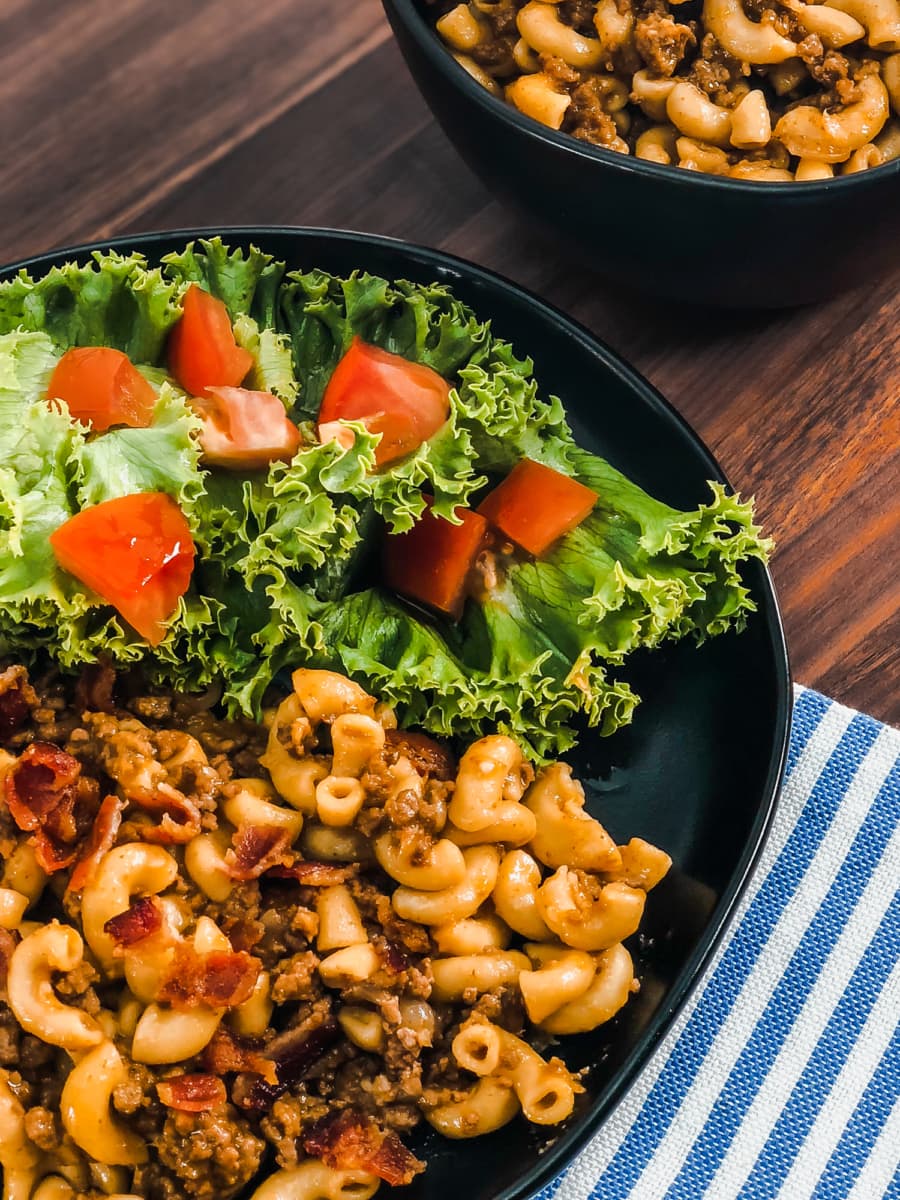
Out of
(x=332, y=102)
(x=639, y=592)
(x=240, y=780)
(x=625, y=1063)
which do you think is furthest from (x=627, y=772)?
(x=332, y=102)

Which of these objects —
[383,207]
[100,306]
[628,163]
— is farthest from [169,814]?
[383,207]

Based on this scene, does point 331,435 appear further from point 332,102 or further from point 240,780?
point 332,102

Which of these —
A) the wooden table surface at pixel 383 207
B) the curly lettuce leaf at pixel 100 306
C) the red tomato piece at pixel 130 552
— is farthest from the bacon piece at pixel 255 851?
the wooden table surface at pixel 383 207

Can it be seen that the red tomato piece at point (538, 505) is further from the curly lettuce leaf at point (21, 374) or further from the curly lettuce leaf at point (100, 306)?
the curly lettuce leaf at point (21, 374)

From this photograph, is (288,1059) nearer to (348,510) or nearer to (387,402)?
(348,510)

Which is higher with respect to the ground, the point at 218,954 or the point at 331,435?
the point at 331,435

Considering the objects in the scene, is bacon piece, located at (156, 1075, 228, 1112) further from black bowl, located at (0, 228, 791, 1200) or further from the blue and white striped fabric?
the blue and white striped fabric
